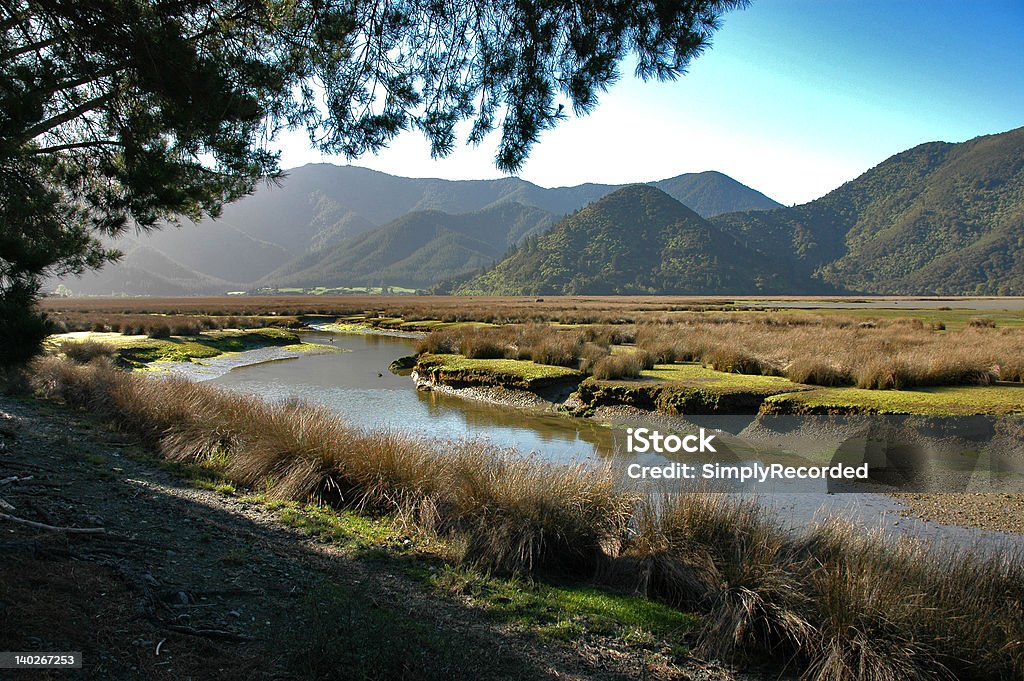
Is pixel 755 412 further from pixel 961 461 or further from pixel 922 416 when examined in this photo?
pixel 961 461

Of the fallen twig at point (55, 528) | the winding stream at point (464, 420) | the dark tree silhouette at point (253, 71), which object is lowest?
the winding stream at point (464, 420)

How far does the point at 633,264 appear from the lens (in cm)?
17688

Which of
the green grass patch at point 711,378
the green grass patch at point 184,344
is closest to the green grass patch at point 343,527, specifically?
the green grass patch at point 711,378

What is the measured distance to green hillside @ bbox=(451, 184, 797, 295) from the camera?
16625cm

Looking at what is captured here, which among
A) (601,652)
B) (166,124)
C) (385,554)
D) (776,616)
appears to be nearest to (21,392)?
(166,124)

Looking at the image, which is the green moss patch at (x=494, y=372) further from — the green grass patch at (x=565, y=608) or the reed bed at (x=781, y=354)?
the green grass patch at (x=565, y=608)

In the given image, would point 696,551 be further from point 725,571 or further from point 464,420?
point 464,420

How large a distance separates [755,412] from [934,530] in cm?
568

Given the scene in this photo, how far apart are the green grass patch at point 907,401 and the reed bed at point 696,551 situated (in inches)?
248

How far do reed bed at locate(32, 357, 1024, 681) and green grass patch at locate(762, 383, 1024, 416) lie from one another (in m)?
6.30

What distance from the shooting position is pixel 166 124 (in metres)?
6.05

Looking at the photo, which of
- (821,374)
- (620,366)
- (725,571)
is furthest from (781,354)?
(725,571)

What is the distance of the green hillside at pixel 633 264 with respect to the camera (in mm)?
166250

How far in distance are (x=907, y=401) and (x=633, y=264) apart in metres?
169
